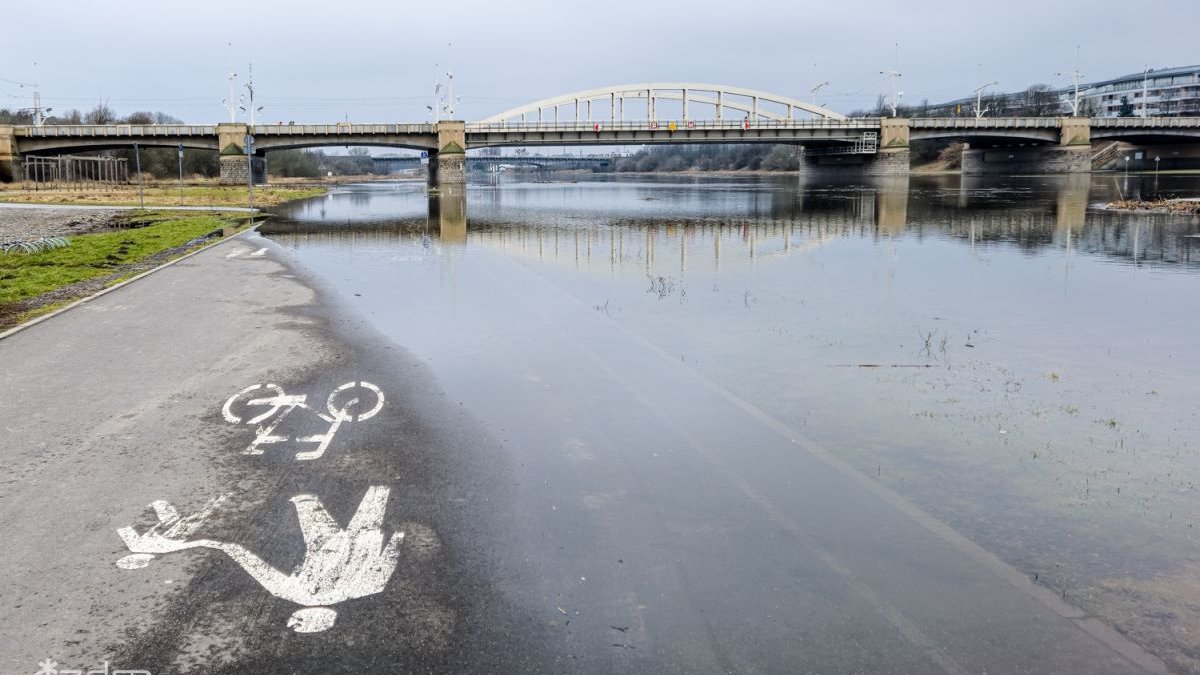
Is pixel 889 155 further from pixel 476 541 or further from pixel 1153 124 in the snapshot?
pixel 476 541

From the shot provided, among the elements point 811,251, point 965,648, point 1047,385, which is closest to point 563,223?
point 811,251

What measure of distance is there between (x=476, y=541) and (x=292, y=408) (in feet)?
14.7

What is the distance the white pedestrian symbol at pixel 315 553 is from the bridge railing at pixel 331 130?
318 ft

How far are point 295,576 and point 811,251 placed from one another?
23.6 meters

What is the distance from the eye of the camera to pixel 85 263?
78.3 ft

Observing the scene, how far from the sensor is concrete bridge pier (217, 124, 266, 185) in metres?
96.4

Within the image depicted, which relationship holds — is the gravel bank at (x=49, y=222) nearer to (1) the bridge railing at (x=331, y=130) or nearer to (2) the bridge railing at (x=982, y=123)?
(1) the bridge railing at (x=331, y=130)

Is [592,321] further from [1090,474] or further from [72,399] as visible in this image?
[1090,474]

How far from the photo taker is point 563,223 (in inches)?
1704

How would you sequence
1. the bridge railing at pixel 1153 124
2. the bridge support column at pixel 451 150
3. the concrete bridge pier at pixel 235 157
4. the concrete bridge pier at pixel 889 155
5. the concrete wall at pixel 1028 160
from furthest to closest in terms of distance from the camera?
1. the bridge railing at pixel 1153 124
2. the concrete wall at pixel 1028 160
3. the concrete bridge pier at pixel 889 155
4. the bridge support column at pixel 451 150
5. the concrete bridge pier at pixel 235 157

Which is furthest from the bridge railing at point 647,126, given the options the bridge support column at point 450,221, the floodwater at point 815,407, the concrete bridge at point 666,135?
the floodwater at point 815,407

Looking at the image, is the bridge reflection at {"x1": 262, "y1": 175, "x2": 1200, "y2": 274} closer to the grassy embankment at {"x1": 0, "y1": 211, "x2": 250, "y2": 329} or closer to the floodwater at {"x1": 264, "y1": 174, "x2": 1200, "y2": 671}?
the floodwater at {"x1": 264, "y1": 174, "x2": 1200, "y2": 671}

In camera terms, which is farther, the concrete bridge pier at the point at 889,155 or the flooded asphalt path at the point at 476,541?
the concrete bridge pier at the point at 889,155

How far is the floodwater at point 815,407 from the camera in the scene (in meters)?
6.26
